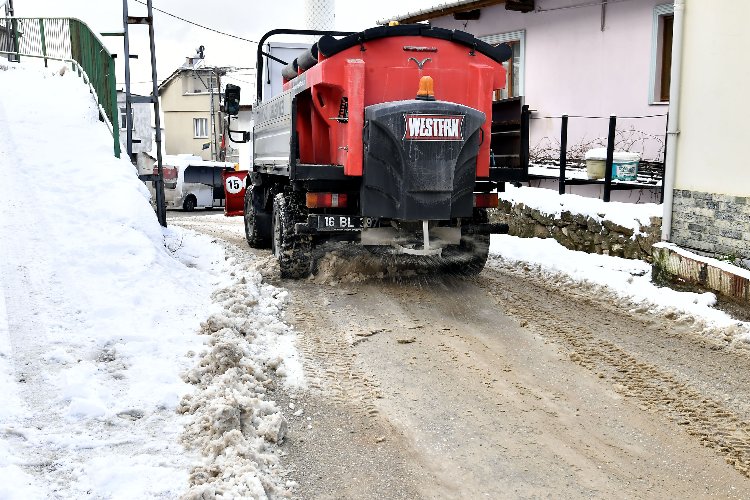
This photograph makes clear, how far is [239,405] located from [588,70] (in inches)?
416

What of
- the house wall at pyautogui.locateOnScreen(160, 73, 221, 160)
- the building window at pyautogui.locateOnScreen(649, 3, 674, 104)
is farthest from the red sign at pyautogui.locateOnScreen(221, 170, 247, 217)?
the house wall at pyautogui.locateOnScreen(160, 73, 221, 160)

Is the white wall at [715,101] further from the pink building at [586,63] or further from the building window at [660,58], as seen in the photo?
the building window at [660,58]

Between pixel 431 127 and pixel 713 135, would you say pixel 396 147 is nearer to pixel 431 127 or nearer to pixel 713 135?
pixel 431 127

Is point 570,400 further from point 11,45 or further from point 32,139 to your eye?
point 11,45

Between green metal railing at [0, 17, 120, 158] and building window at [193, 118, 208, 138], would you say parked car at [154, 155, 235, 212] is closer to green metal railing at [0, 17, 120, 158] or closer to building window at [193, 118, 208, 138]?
green metal railing at [0, 17, 120, 158]

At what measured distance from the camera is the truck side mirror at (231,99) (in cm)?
1109

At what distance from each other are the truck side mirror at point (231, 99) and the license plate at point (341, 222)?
13.8 feet

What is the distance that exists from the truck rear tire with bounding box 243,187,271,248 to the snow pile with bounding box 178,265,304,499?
4.46 m

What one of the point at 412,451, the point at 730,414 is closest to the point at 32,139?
the point at 412,451

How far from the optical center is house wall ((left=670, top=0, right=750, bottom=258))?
Answer: 7422mm

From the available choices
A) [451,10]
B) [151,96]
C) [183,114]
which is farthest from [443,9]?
[183,114]

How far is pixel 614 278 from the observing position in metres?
8.18

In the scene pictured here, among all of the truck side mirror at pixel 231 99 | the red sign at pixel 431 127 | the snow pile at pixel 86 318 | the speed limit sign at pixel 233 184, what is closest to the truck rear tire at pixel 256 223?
the truck side mirror at pixel 231 99

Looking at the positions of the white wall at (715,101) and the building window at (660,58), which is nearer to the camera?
the white wall at (715,101)
